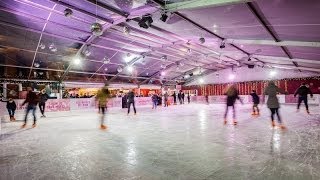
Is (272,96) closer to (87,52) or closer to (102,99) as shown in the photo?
(102,99)

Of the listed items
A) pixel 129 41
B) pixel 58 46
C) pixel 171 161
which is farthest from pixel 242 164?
pixel 58 46

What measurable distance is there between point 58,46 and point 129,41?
15.4 ft

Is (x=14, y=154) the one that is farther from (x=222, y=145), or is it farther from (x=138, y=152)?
(x=222, y=145)

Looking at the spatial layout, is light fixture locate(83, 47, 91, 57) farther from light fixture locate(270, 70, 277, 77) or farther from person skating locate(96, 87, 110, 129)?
light fixture locate(270, 70, 277, 77)

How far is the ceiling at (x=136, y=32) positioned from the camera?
7.35m

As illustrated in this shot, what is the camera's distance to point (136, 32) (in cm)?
1442

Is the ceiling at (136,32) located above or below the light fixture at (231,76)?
above

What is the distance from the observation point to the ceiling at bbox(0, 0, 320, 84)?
735 centimetres

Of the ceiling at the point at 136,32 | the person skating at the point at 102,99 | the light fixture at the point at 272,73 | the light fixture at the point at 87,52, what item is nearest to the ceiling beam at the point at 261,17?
the ceiling at the point at 136,32

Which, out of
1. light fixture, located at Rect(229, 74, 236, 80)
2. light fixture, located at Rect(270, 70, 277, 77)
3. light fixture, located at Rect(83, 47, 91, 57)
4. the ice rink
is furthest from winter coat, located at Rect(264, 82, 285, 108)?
light fixture, located at Rect(229, 74, 236, 80)

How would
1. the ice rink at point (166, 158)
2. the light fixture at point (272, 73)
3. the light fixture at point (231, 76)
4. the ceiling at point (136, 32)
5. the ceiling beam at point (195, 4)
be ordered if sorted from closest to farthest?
the ice rink at point (166, 158), the ceiling beam at point (195, 4), the ceiling at point (136, 32), the light fixture at point (272, 73), the light fixture at point (231, 76)

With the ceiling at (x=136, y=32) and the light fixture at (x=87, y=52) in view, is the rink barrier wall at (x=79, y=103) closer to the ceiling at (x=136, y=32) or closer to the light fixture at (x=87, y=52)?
the ceiling at (x=136, y=32)

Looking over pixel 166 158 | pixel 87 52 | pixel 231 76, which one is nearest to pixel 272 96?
pixel 166 158

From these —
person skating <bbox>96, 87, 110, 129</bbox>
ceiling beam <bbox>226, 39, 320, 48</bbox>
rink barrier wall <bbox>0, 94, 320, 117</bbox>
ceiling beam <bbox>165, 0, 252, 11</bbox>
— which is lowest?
rink barrier wall <bbox>0, 94, 320, 117</bbox>
